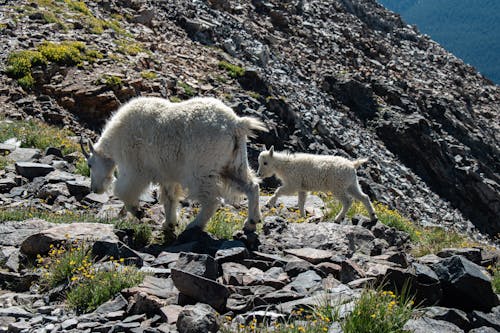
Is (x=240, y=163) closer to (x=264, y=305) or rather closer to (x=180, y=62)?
(x=264, y=305)

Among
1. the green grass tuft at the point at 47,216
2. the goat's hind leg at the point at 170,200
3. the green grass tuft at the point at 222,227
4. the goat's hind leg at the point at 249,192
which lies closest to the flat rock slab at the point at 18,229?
the green grass tuft at the point at 47,216

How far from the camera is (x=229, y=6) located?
37.4 meters

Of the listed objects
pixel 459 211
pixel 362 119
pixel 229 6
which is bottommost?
pixel 459 211

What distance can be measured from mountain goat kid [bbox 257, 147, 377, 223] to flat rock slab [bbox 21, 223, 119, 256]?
5.92 m

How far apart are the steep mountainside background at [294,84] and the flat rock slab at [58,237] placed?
10041 mm

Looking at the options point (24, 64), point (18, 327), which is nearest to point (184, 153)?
point (18, 327)

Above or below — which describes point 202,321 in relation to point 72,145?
above

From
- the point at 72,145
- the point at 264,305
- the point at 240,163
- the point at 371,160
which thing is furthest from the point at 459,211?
the point at 264,305

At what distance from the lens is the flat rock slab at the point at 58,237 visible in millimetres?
6523

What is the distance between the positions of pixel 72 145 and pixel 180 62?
34.6 feet

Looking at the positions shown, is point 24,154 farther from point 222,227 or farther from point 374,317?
point 374,317

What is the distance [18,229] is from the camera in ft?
24.2

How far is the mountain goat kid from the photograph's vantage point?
477 inches

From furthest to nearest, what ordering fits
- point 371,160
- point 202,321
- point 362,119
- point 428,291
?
1. point 362,119
2. point 371,160
3. point 428,291
4. point 202,321
